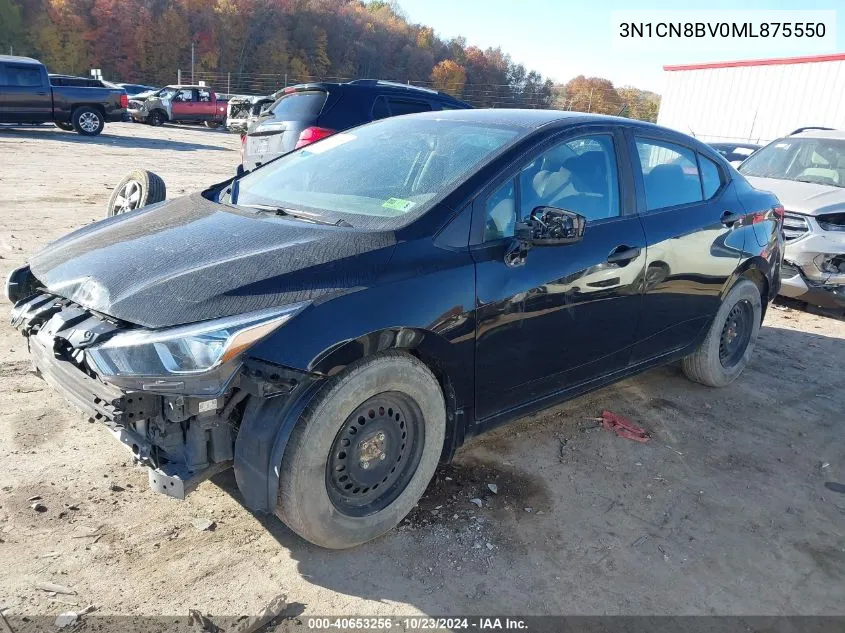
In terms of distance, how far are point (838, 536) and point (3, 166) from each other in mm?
13573

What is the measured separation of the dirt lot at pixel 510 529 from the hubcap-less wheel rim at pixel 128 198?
112 cm

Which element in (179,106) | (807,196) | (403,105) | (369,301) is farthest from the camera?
(179,106)

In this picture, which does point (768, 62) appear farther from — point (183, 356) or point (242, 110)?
point (183, 356)

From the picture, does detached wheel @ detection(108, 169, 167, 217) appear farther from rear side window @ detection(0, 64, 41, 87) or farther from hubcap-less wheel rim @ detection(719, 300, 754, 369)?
rear side window @ detection(0, 64, 41, 87)

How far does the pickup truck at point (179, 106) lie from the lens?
26.4 meters

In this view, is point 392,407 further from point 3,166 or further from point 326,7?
point 326,7

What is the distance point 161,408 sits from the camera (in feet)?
7.59

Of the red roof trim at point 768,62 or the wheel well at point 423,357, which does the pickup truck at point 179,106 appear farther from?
the wheel well at point 423,357

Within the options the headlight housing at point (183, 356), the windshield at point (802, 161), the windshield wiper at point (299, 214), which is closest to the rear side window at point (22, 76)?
the windshield at point (802, 161)

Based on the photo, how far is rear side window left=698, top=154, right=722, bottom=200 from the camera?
429cm

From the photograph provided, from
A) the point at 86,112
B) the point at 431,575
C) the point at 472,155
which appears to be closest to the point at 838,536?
the point at 431,575

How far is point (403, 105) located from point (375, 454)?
268 inches

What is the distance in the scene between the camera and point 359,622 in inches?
94.3

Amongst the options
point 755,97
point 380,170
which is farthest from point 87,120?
point 755,97
